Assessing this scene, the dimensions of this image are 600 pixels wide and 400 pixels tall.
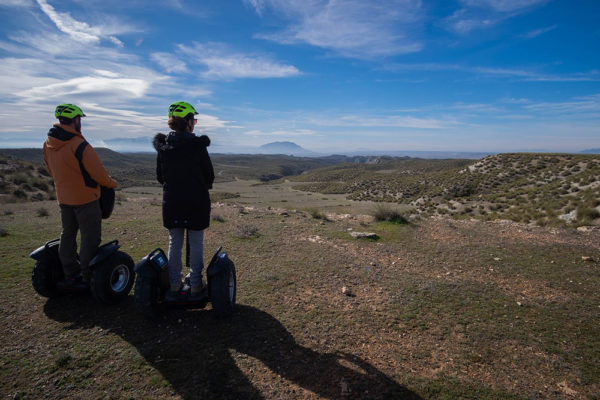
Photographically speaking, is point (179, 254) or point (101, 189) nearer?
point (179, 254)

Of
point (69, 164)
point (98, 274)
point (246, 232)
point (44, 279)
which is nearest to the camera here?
point (69, 164)

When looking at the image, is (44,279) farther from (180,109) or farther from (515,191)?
(515,191)

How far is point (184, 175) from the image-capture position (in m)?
3.50

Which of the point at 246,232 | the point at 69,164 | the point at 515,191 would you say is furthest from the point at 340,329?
the point at 515,191

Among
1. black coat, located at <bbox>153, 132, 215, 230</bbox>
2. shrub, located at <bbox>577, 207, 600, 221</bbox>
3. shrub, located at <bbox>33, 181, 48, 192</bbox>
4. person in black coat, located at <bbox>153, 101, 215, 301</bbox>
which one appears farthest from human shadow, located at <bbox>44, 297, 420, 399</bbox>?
shrub, located at <bbox>33, 181, 48, 192</bbox>

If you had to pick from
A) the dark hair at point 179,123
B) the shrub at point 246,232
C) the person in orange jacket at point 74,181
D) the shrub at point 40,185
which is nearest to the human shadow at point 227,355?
the person in orange jacket at point 74,181

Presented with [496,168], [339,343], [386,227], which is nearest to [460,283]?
[339,343]

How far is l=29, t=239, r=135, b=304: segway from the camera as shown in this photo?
403 centimetres

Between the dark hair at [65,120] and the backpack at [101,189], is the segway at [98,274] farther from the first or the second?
the dark hair at [65,120]

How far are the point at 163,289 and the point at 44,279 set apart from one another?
75.8 inches

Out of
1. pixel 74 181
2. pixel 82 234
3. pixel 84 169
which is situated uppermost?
pixel 84 169

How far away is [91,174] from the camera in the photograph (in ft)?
12.7

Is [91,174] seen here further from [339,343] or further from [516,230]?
[516,230]

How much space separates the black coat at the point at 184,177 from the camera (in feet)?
11.3
